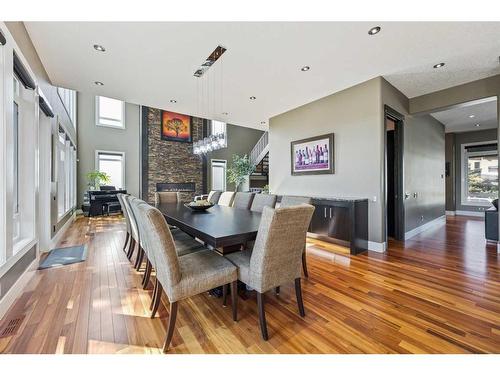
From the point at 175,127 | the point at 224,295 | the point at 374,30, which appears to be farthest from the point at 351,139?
the point at 175,127

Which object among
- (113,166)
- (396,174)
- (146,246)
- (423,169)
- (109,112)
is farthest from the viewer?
(113,166)

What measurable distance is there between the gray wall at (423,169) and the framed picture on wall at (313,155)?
1408mm

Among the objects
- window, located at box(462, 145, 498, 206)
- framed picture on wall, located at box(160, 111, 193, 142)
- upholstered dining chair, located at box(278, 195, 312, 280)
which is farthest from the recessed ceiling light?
framed picture on wall, located at box(160, 111, 193, 142)

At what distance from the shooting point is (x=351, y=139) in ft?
12.5

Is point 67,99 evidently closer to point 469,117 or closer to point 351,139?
point 351,139

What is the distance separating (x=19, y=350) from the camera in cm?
143

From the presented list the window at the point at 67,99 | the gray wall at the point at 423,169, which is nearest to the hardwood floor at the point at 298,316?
the gray wall at the point at 423,169

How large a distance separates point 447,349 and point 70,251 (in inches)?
180

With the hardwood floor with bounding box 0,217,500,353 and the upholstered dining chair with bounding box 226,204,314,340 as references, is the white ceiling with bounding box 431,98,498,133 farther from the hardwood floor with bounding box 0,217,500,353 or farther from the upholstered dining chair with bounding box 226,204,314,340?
the upholstered dining chair with bounding box 226,204,314,340

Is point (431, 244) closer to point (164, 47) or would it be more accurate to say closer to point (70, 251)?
point (164, 47)

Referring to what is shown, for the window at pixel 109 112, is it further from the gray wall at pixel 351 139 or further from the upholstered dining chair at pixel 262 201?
the upholstered dining chair at pixel 262 201

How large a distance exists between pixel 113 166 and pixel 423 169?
969 cm

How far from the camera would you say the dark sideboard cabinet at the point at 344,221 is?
3371mm
